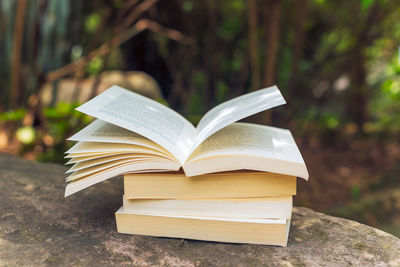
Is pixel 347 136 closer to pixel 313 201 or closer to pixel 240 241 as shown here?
pixel 313 201

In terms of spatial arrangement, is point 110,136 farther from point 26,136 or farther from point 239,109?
point 26,136

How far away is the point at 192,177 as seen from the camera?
0.98 m

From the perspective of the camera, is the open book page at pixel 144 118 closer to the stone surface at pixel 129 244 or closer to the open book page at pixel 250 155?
the open book page at pixel 250 155

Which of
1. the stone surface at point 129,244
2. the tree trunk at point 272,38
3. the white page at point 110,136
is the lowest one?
the stone surface at point 129,244

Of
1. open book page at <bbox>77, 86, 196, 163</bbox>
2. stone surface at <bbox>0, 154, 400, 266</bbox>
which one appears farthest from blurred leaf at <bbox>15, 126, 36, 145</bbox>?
open book page at <bbox>77, 86, 196, 163</bbox>

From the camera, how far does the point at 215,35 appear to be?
3693 mm

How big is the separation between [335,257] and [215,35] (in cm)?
302

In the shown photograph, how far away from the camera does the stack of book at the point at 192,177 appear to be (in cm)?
93

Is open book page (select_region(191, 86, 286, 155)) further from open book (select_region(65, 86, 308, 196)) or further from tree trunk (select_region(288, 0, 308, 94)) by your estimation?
tree trunk (select_region(288, 0, 308, 94))

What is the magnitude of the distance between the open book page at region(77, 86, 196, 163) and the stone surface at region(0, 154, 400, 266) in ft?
0.82

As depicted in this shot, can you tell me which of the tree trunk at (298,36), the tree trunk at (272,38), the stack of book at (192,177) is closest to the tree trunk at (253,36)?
the tree trunk at (272,38)

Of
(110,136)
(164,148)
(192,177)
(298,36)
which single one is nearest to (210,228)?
(192,177)

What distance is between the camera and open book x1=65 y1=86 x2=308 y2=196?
36.5 inches

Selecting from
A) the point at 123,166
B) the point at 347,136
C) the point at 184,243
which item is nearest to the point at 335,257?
the point at 184,243
